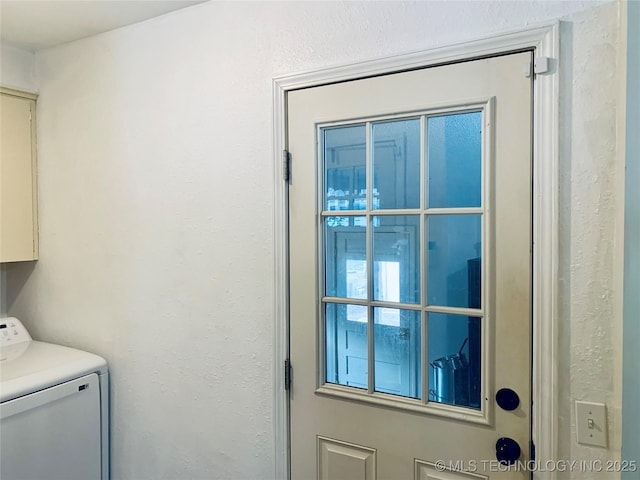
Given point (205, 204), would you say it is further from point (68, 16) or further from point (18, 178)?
point (18, 178)

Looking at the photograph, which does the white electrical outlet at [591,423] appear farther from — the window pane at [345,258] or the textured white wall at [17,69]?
the textured white wall at [17,69]

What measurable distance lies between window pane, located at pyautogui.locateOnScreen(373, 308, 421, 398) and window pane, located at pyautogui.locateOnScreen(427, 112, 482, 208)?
383 mm

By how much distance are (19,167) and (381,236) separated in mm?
1911

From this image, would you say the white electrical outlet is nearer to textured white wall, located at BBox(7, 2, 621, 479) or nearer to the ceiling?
textured white wall, located at BBox(7, 2, 621, 479)

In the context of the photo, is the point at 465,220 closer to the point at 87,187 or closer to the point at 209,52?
the point at 209,52

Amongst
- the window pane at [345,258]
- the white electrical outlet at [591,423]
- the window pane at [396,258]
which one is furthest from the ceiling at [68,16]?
the white electrical outlet at [591,423]

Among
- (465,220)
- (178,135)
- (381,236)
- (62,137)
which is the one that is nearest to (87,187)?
(62,137)

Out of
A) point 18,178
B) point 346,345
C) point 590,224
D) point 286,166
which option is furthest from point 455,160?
point 18,178

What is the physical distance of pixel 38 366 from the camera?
182 cm

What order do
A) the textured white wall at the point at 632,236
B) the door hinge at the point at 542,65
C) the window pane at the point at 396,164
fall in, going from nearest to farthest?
the textured white wall at the point at 632,236 → the door hinge at the point at 542,65 → the window pane at the point at 396,164

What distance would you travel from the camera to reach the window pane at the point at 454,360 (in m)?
1.30

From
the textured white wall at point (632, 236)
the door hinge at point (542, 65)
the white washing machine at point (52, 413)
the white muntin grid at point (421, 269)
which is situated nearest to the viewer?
the textured white wall at point (632, 236)

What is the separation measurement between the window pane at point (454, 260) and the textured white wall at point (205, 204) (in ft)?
0.78

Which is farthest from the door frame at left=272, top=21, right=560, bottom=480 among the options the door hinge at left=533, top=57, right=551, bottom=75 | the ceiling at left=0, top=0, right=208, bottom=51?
the ceiling at left=0, top=0, right=208, bottom=51
